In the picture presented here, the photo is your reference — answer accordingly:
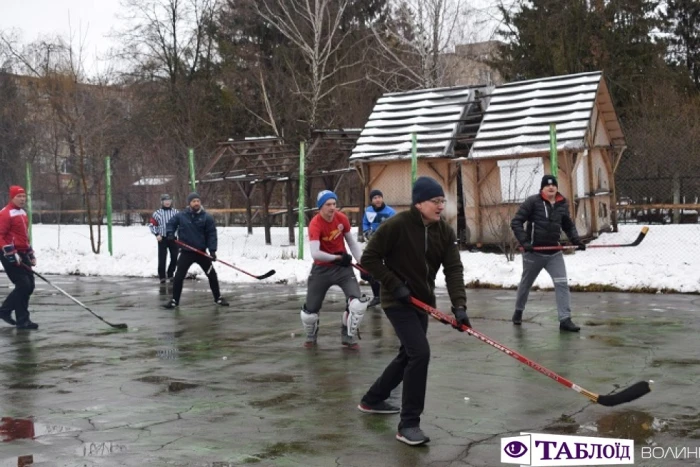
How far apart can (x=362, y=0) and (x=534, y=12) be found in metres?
8.94

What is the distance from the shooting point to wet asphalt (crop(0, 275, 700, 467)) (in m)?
6.03

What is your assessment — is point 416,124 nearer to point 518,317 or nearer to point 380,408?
point 518,317

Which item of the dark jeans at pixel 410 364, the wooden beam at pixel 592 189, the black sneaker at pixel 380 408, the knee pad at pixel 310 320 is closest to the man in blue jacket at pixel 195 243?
the knee pad at pixel 310 320

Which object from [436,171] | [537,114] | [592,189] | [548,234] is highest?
[537,114]

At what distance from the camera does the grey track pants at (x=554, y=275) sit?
10.9 meters

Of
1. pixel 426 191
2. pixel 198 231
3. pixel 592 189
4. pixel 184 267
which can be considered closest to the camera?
pixel 426 191

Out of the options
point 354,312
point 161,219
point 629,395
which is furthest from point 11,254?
point 629,395

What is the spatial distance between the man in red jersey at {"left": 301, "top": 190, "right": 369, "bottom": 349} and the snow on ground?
6552 millimetres

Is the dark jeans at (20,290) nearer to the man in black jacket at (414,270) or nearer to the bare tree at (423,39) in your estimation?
the man in black jacket at (414,270)

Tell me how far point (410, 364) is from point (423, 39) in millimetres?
31761

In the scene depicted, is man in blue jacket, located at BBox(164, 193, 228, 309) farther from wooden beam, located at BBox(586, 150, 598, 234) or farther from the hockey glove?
wooden beam, located at BBox(586, 150, 598, 234)

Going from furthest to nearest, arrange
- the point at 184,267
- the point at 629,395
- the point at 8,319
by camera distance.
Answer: the point at 184,267
the point at 8,319
the point at 629,395

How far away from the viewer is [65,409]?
7.32m

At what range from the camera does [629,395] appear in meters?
5.98
